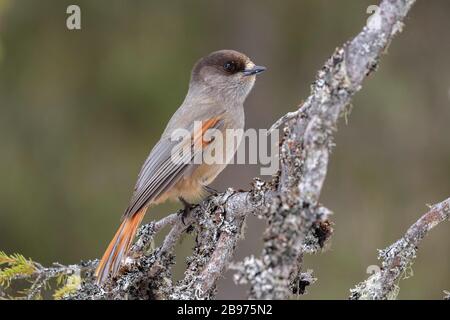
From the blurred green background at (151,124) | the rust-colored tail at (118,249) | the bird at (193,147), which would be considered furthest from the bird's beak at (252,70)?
the blurred green background at (151,124)

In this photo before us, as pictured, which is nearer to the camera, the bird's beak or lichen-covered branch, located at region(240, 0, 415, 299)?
lichen-covered branch, located at region(240, 0, 415, 299)

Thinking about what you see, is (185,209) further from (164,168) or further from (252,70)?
(252,70)

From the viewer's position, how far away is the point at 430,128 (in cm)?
652

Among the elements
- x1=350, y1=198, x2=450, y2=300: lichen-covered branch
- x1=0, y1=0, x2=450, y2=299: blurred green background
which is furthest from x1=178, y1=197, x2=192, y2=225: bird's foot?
x1=0, y1=0, x2=450, y2=299: blurred green background

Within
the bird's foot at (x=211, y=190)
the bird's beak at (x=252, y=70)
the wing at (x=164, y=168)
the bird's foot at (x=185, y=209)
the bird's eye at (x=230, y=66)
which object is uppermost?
the bird's eye at (x=230, y=66)

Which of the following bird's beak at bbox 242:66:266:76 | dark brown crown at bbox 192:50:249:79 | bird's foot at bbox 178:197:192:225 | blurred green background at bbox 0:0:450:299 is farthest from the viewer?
blurred green background at bbox 0:0:450:299

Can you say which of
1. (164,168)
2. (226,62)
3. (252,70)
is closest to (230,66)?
(226,62)

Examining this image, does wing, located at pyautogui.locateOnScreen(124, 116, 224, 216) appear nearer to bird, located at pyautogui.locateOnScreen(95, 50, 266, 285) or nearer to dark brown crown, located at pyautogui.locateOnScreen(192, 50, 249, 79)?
bird, located at pyautogui.locateOnScreen(95, 50, 266, 285)

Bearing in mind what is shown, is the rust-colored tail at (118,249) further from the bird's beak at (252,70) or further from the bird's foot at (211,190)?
the bird's beak at (252,70)

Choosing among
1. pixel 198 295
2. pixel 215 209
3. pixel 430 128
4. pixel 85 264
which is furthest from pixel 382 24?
pixel 430 128

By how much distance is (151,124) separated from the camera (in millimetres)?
6965

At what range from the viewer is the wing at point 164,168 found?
13.8 ft

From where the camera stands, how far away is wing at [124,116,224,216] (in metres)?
4.21

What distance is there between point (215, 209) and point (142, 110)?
349 cm
